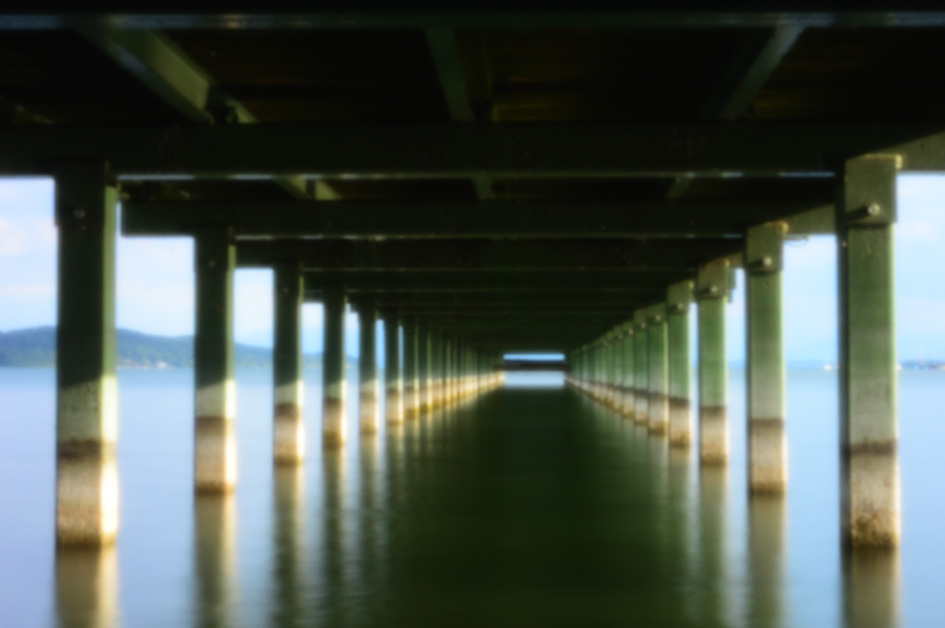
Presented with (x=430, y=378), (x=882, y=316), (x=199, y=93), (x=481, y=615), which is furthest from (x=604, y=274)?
(x=430, y=378)

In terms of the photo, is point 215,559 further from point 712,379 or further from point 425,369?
point 425,369

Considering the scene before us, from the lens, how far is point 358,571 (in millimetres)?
13445

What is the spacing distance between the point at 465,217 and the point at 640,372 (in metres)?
27.2

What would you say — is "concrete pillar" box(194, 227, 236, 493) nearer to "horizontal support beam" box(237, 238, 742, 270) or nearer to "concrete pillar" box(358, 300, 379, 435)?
"horizontal support beam" box(237, 238, 742, 270)

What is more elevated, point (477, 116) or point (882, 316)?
point (477, 116)

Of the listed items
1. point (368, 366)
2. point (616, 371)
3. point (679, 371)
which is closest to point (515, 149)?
point (679, 371)

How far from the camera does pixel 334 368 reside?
3319 centimetres

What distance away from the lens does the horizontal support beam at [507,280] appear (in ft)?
103

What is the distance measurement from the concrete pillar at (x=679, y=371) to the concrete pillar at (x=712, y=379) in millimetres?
5190

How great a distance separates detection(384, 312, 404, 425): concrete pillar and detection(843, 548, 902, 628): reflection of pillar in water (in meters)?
31.1

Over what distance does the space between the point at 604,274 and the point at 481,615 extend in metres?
21.1

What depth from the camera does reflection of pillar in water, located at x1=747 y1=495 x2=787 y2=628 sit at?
37.6 feet

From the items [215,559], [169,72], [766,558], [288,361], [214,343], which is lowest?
[766,558]

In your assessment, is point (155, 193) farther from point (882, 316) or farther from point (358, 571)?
point (882, 316)
